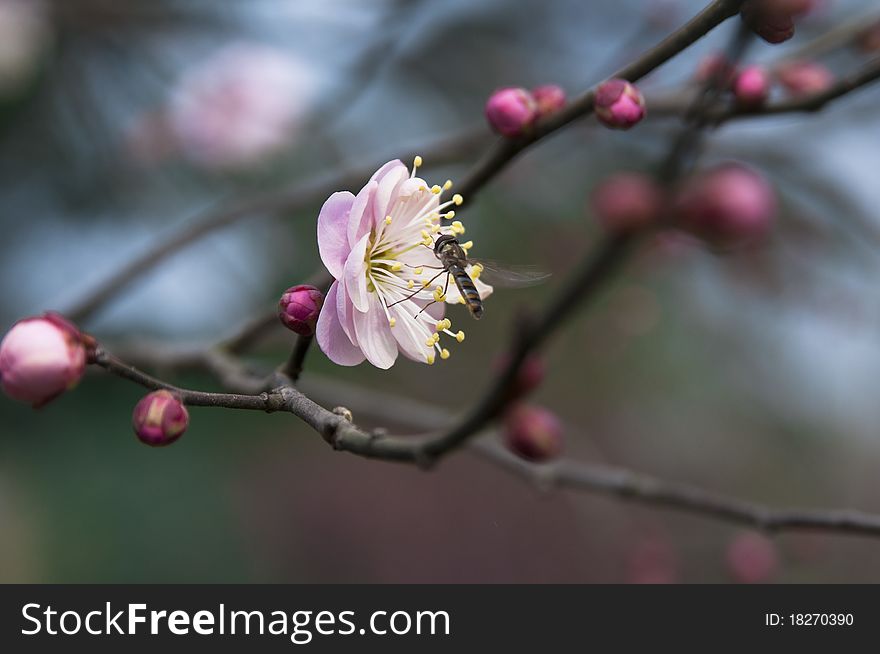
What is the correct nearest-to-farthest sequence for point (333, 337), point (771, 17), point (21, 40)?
1. point (771, 17)
2. point (333, 337)
3. point (21, 40)

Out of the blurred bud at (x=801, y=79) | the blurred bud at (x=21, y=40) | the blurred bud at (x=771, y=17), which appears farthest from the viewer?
the blurred bud at (x=21, y=40)

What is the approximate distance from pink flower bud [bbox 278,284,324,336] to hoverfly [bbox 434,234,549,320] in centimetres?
23

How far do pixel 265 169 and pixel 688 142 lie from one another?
3.76 m

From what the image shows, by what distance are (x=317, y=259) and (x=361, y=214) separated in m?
3.22

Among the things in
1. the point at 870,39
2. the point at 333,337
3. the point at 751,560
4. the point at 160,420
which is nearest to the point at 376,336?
the point at 333,337

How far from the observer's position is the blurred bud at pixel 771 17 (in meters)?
0.93

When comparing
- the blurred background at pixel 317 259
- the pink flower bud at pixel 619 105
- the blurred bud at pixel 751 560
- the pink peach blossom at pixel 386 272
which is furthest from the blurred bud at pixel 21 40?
the blurred bud at pixel 751 560

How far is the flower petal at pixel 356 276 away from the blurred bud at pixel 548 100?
1.16 ft

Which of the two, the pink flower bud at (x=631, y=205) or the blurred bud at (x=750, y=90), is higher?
the blurred bud at (x=750, y=90)

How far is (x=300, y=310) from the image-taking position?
3.49 ft

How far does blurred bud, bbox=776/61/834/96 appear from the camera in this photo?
158 centimetres

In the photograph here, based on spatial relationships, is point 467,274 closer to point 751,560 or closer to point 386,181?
point 386,181

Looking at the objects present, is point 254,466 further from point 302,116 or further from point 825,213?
point 825,213

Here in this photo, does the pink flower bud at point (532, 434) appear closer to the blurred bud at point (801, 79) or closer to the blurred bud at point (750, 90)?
the blurred bud at point (750, 90)
